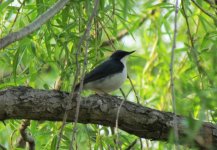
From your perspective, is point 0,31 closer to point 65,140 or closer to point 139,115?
point 65,140

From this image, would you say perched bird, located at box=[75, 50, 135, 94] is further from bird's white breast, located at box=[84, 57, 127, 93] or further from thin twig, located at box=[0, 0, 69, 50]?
thin twig, located at box=[0, 0, 69, 50]

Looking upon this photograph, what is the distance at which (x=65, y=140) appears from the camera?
464 cm

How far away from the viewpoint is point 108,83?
591 centimetres

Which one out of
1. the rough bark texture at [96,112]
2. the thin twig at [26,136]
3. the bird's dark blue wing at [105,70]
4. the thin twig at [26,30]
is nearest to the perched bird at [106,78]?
the bird's dark blue wing at [105,70]

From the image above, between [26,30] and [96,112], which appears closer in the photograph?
[26,30]

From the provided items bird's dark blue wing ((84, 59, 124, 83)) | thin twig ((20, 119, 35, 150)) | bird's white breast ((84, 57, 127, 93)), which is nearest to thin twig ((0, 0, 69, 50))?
thin twig ((20, 119, 35, 150))

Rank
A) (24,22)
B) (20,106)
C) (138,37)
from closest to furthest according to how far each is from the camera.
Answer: (20,106) < (24,22) < (138,37)

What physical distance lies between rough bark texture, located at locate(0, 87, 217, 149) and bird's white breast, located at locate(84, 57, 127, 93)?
1.68 meters

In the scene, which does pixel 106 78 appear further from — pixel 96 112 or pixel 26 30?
pixel 26 30

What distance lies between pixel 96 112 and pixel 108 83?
1916mm

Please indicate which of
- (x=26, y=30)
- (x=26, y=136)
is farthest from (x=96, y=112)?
(x=26, y=30)

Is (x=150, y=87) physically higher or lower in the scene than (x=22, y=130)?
higher

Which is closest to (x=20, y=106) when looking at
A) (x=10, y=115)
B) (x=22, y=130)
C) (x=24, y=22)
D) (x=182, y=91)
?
(x=10, y=115)

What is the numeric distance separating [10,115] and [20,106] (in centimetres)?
9
